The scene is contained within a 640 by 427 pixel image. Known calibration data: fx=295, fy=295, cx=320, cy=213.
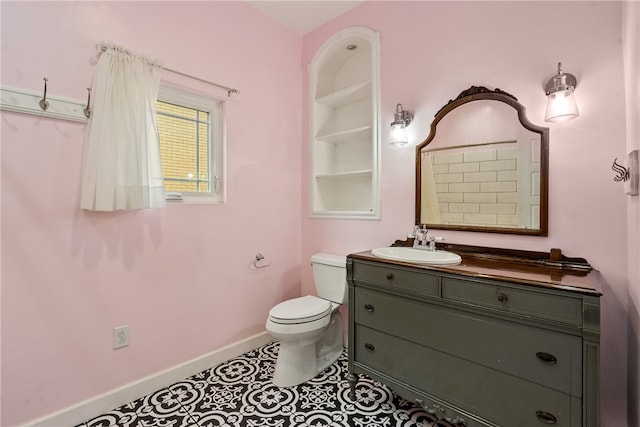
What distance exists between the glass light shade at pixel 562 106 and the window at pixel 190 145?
204 cm

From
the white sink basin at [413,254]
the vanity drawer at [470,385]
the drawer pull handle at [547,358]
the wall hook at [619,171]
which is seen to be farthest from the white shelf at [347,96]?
the drawer pull handle at [547,358]

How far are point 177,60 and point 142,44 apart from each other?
0.68ft

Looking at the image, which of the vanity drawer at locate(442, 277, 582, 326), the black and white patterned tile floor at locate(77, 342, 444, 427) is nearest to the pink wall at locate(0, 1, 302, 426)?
the black and white patterned tile floor at locate(77, 342, 444, 427)

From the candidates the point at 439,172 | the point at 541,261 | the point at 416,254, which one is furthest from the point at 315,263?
the point at 541,261

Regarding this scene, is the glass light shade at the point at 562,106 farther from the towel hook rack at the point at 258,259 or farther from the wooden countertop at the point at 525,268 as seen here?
the towel hook rack at the point at 258,259

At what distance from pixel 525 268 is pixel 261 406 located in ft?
5.27

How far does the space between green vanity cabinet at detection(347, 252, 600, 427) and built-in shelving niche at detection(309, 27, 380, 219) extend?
2.98 ft

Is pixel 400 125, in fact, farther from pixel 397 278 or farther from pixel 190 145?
pixel 190 145

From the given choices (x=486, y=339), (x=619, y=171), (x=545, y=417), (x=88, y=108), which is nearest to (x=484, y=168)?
(x=619, y=171)

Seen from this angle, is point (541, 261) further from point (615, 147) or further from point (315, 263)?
point (315, 263)

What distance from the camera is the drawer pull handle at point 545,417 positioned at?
115 cm

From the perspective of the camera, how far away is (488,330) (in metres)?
1.29

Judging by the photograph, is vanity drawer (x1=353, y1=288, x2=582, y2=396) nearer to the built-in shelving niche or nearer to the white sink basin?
the white sink basin

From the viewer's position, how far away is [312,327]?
1.91m
